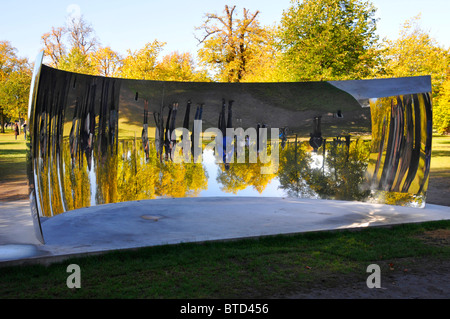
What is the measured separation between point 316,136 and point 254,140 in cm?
152

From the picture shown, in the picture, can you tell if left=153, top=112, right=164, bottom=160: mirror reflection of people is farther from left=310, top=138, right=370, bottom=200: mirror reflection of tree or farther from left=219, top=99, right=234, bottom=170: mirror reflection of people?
left=310, top=138, right=370, bottom=200: mirror reflection of tree

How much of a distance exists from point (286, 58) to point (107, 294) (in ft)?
60.5

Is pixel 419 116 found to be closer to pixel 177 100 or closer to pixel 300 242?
pixel 300 242

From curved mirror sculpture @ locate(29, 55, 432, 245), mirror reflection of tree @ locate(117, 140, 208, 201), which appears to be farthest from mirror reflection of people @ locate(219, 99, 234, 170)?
mirror reflection of tree @ locate(117, 140, 208, 201)

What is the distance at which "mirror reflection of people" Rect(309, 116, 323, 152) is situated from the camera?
1087cm

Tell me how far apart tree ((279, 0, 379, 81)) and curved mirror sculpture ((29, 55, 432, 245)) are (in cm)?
1012

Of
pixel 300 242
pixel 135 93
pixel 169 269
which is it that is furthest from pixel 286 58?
pixel 169 269

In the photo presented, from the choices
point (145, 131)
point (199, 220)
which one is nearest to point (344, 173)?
point (199, 220)

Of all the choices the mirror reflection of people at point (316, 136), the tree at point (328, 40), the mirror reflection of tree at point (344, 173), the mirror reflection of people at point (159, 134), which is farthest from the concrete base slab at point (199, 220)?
the tree at point (328, 40)

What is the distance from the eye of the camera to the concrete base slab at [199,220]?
686 cm

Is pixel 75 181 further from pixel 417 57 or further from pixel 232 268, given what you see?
pixel 417 57

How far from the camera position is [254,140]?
1110cm

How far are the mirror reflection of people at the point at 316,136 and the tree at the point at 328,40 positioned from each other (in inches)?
393

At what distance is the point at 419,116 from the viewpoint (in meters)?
9.81
